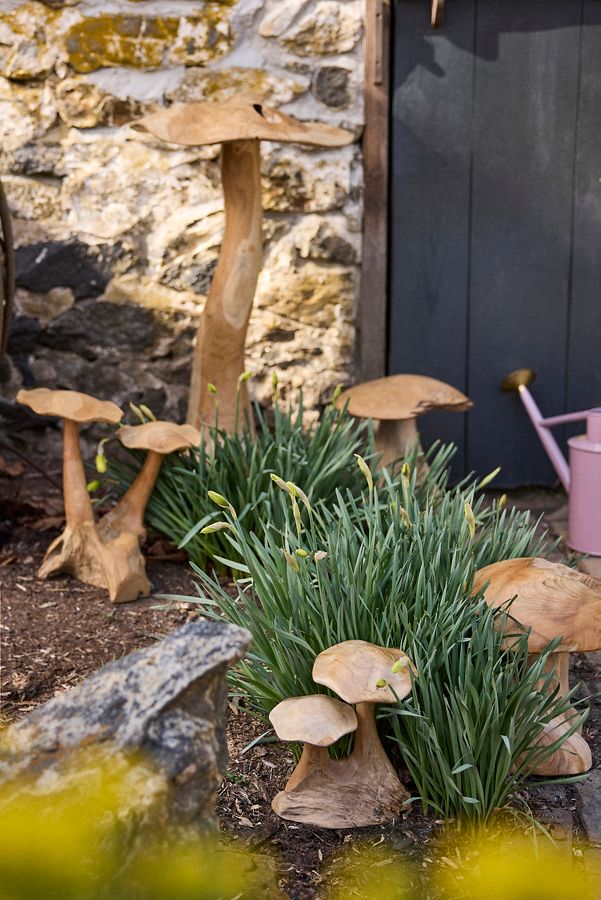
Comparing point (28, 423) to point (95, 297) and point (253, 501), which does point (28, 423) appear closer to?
point (95, 297)

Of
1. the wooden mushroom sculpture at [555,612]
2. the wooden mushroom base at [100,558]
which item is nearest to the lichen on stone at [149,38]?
the wooden mushroom base at [100,558]

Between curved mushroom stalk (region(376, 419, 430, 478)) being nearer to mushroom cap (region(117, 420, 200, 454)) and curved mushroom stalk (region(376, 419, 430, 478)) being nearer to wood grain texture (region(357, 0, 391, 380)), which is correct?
wood grain texture (region(357, 0, 391, 380))

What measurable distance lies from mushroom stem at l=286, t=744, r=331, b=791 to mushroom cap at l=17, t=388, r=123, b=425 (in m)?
1.29

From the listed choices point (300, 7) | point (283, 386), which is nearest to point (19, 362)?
point (283, 386)

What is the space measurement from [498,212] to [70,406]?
194cm

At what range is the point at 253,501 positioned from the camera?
3014mm

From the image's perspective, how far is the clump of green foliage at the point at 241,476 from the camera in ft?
10.0

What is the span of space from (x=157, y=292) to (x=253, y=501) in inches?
48.8

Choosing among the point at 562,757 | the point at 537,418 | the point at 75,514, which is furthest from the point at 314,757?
the point at 537,418

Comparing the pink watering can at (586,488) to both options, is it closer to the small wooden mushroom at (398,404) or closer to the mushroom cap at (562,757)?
the small wooden mushroom at (398,404)

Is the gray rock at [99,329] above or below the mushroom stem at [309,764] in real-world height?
above

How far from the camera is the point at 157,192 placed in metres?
3.80

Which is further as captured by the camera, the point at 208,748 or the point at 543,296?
the point at 543,296

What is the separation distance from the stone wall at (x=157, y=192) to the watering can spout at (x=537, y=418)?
68cm
